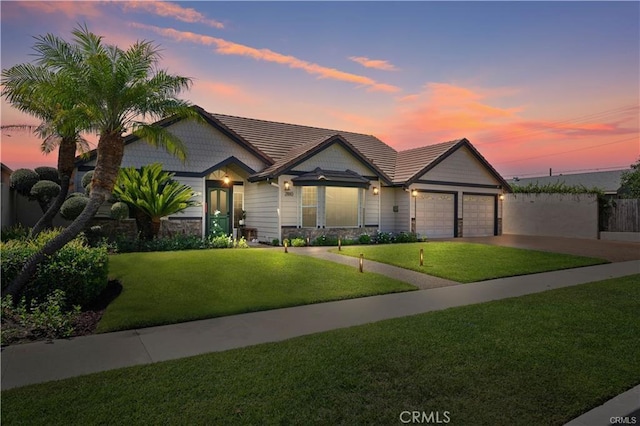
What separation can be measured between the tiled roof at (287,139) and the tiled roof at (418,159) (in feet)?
2.04

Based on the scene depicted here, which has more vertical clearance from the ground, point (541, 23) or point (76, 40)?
point (541, 23)

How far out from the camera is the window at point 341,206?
62.5 ft

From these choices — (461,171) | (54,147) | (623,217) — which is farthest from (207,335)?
(623,217)

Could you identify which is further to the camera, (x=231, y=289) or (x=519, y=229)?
(x=519, y=229)

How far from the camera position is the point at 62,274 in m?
7.08

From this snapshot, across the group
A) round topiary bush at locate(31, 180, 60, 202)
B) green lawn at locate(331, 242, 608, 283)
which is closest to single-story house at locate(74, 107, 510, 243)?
round topiary bush at locate(31, 180, 60, 202)

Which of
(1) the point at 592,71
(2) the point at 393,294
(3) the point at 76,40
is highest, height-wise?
(1) the point at 592,71

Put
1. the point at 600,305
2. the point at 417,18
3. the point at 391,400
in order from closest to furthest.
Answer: the point at 391,400, the point at 600,305, the point at 417,18

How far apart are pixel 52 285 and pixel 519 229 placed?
89.0ft

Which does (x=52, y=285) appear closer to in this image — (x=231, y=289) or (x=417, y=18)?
(x=231, y=289)

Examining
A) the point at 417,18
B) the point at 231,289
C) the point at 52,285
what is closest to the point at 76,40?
the point at 52,285

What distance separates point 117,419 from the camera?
336 centimetres

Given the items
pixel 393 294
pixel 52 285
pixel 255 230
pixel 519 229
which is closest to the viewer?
pixel 52 285

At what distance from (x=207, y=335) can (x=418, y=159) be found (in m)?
19.8
